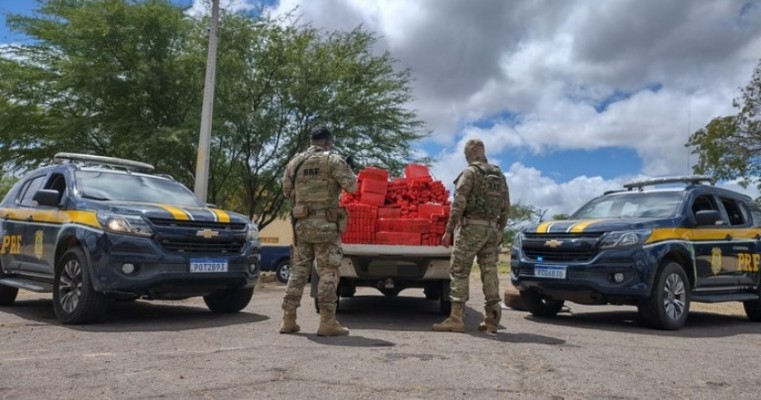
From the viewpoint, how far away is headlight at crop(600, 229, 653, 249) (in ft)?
24.7

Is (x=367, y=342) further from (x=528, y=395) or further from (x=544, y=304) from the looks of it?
(x=544, y=304)

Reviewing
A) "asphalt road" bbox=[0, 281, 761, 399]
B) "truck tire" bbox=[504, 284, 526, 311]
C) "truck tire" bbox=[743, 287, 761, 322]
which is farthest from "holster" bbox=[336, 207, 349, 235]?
"truck tire" bbox=[743, 287, 761, 322]

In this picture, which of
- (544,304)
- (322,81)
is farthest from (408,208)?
(322,81)

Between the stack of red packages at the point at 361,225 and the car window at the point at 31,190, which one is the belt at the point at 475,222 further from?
the car window at the point at 31,190

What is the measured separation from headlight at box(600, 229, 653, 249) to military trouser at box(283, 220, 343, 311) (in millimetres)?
3211

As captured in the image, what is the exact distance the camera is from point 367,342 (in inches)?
232

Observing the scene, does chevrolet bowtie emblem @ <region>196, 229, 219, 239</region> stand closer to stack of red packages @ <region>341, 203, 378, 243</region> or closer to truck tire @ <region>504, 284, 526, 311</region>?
stack of red packages @ <region>341, 203, 378, 243</region>

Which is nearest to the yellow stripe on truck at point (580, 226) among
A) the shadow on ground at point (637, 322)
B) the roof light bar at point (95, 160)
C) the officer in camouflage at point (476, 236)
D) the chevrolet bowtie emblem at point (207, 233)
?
the shadow on ground at point (637, 322)

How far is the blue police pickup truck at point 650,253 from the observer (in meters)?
7.50

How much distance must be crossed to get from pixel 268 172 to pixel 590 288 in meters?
13.8

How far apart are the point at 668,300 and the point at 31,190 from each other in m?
7.94

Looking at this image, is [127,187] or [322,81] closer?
[127,187]

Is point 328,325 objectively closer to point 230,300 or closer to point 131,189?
point 230,300

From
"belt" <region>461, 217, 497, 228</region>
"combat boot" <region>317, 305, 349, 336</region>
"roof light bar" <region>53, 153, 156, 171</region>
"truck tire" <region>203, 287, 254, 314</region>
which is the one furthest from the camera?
"roof light bar" <region>53, 153, 156, 171</region>
